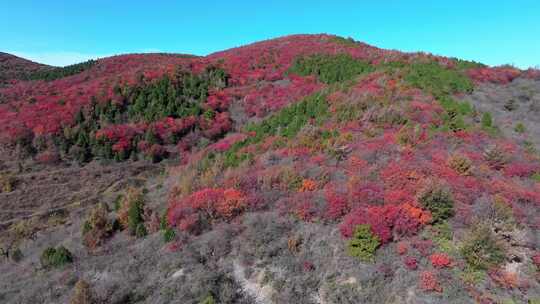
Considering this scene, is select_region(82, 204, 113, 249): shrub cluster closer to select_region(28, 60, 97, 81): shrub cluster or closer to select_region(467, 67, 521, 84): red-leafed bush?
select_region(467, 67, 521, 84): red-leafed bush

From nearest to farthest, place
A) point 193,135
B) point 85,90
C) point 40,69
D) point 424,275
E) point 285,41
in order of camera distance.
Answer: point 424,275
point 193,135
point 85,90
point 285,41
point 40,69

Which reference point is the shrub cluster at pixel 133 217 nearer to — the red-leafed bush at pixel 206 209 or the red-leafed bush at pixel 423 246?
the red-leafed bush at pixel 206 209

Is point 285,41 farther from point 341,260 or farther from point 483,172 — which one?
point 341,260

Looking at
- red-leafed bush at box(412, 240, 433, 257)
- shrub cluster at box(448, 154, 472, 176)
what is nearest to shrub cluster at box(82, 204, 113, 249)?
red-leafed bush at box(412, 240, 433, 257)

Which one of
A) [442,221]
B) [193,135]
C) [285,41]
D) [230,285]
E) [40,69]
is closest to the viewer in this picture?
[230,285]

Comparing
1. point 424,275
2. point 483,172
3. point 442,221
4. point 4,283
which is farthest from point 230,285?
point 483,172
